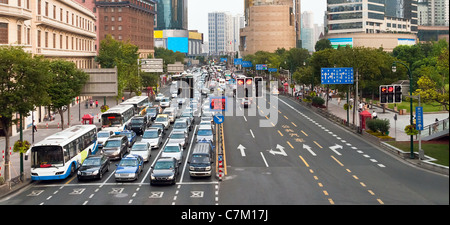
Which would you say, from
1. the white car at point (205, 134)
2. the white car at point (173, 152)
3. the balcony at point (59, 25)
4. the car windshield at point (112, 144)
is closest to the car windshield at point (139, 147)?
the car windshield at point (112, 144)

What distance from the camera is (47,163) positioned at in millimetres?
29469

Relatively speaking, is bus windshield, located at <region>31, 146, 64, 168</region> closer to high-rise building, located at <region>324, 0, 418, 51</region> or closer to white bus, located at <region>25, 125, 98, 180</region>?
white bus, located at <region>25, 125, 98, 180</region>

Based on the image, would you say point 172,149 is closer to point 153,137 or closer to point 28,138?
point 153,137

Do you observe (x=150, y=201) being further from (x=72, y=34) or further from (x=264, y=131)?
(x=72, y=34)

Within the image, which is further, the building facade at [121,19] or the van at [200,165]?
the building facade at [121,19]

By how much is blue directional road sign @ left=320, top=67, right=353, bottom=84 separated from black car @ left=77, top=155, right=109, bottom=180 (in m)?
34.3

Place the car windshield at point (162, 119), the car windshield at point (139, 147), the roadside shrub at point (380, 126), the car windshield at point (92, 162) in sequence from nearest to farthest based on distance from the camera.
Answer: the car windshield at point (92, 162) < the car windshield at point (139, 147) < the roadside shrub at point (380, 126) < the car windshield at point (162, 119)

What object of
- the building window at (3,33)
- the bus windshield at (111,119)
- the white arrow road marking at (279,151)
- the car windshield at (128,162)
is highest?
the building window at (3,33)

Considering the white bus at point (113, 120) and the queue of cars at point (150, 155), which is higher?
the white bus at point (113, 120)

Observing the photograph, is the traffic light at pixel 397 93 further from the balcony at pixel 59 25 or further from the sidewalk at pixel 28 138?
the balcony at pixel 59 25

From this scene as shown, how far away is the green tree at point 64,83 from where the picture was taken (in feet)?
164

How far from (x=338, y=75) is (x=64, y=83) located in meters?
33.2

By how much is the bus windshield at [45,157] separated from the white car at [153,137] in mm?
12243
